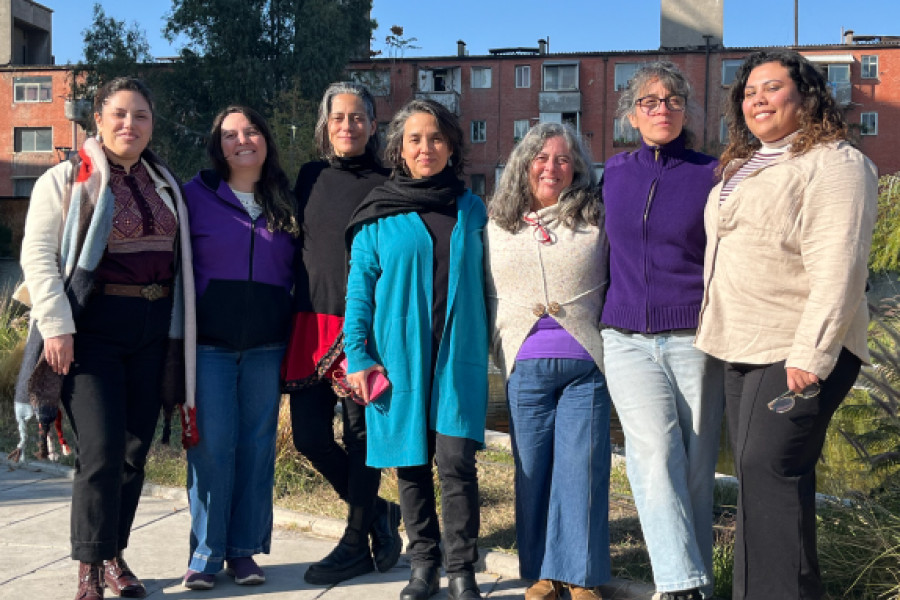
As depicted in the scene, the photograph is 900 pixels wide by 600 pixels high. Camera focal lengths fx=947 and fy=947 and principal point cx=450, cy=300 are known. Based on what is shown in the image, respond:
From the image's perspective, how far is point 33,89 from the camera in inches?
1987

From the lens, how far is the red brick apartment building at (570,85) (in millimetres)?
43406

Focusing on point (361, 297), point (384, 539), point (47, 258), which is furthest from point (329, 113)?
point (384, 539)

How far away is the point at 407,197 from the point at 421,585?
5.64ft

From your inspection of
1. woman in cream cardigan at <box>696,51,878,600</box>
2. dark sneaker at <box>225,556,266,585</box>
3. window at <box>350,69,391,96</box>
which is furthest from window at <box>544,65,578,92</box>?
woman in cream cardigan at <box>696,51,878,600</box>

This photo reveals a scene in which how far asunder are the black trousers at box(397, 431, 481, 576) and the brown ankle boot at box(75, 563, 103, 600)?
1.35 meters

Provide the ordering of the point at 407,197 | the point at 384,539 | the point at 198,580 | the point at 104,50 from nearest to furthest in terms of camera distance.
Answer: the point at 407,197
the point at 198,580
the point at 384,539
the point at 104,50

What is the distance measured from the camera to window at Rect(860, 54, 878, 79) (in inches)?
1730

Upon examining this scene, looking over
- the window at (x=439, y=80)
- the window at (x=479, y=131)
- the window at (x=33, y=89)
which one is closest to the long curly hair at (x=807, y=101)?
the window at (x=479, y=131)

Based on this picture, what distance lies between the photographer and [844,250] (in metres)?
3.16

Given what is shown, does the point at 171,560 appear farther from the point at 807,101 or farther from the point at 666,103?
the point at 807,101

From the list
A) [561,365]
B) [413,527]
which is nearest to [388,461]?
[413,527]

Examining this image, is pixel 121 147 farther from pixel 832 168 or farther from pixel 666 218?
pixel 832 168

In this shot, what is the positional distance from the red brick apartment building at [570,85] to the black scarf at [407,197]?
128ft

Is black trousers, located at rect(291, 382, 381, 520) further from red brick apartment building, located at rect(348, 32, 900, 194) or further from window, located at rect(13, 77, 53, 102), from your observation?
window, located at rect(13, 77, 53, 102)
